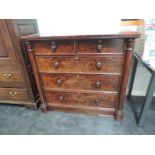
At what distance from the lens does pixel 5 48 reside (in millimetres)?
1282

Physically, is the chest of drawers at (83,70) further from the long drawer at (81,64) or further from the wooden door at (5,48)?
the wooden door at (5,48)

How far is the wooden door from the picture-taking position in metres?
1.19

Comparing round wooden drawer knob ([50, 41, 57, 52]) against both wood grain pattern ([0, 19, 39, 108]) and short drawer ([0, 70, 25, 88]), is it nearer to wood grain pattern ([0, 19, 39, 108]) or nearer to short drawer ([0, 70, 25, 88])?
wood grain pattern ([0, 19, 39, 108])

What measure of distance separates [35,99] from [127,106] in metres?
1.17

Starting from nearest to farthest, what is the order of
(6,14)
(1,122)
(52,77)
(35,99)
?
(6,14) < (52,77) < (1,122) < (35,99)

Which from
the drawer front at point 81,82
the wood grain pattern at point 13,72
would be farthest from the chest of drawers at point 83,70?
the wood grain pattern at point 13,72

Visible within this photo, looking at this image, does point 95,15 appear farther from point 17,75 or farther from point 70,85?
point 17,75

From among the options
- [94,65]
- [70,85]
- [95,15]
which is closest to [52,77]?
[70,85]

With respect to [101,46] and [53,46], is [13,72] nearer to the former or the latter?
[53,46]

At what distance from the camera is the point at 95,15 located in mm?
1341

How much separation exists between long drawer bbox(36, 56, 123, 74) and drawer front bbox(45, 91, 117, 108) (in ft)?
0.93

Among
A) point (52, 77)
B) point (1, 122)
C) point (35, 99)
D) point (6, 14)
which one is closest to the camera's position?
point (6, 14)

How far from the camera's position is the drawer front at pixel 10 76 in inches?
55.7

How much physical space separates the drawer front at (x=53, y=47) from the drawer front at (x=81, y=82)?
25cm
